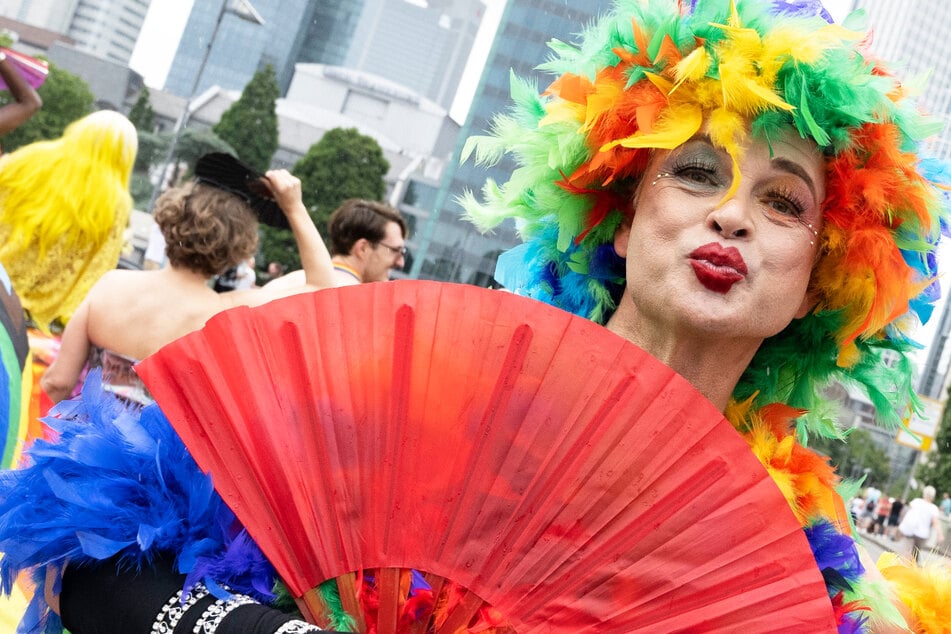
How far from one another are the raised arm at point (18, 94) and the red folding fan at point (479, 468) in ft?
10.1

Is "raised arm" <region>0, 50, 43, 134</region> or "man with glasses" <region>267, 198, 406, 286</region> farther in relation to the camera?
"man with glasses" <region>267, 198, 406, 286</region>

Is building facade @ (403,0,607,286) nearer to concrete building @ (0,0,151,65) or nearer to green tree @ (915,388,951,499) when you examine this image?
green tree @ (915,388,951,499)

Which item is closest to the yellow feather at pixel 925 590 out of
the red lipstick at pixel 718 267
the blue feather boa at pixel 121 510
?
the red lipstick at pixel 718 267

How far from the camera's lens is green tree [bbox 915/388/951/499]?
118ft

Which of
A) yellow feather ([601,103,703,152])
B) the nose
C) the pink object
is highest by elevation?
yellow feather ([601,103,703,152])

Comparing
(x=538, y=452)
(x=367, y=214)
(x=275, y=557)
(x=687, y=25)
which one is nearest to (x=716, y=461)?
(x=538, y=452)

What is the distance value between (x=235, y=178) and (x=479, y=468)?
261cm

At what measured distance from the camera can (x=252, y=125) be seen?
48.9 m

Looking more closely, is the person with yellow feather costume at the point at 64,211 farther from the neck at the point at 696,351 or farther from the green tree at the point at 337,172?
the green tree at the point at 337,172

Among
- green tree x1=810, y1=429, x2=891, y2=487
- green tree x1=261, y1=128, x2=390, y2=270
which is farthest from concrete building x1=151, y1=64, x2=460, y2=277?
green tree x1=810, y1=429, x2=891, y2=487

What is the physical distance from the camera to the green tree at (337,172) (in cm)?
4381

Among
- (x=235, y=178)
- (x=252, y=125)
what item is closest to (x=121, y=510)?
(x=235, y=178)

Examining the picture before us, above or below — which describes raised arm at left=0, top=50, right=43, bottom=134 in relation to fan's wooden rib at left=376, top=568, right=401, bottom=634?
above

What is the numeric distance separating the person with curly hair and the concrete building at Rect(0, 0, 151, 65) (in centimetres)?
14048
